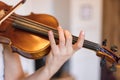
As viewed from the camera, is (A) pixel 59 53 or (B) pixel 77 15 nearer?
(A) pixel 59 53

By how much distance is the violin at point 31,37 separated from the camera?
93 cm

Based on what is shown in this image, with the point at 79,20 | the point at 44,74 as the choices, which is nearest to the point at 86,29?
the point at 79,20

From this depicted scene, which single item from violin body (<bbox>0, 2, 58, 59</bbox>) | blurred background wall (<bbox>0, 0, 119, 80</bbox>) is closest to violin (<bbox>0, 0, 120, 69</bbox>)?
violin body (<bbox>0, 2, 58, 59</bbox>)

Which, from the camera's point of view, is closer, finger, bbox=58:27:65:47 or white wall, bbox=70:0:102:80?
finger, bbox=58:27:65:47

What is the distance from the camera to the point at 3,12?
103 centimetres

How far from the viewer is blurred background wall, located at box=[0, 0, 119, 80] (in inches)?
94.7

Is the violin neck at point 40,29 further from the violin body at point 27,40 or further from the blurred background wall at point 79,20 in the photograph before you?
the blurred background wall at point 79,20

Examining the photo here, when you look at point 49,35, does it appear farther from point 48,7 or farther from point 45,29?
point 48,7

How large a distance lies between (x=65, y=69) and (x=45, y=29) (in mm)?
1629

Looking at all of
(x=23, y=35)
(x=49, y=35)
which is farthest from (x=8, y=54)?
(x=49, y=35)

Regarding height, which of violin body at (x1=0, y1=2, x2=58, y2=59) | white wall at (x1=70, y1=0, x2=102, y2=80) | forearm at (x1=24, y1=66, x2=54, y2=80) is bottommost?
white wall at (x1=70, y1=0, x2=102, y2=80)

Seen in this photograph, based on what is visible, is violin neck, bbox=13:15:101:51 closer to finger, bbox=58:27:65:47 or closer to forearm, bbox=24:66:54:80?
finger, bbox=58:27:65:47

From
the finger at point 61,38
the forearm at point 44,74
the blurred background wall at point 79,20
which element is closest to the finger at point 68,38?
the finger at point 61,38

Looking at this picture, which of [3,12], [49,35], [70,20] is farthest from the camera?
[70,20]
